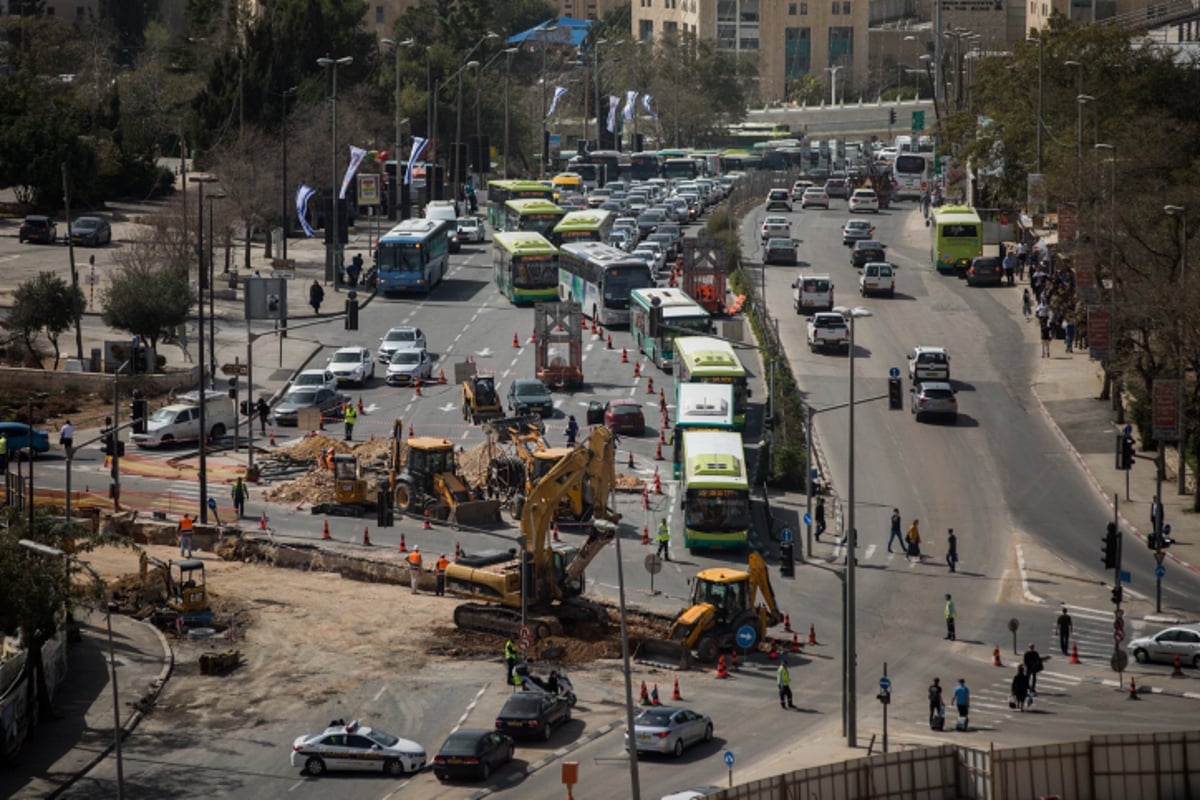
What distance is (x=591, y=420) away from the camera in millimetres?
69438

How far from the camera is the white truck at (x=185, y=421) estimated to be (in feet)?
226

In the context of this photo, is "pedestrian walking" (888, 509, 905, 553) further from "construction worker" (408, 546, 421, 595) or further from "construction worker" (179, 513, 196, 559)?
"construction worker" (179, 513, 196, 559)

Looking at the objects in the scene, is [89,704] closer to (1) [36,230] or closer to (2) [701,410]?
(2) [701,410]

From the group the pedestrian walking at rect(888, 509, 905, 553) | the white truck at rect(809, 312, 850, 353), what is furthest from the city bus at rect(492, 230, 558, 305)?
the pedestrian walking at rect(888, 509, 905, 553)

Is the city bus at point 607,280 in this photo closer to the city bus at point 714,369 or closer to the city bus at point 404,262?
the city bus at point 404,262

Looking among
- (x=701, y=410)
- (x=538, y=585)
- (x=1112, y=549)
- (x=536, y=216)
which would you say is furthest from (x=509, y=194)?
(x=1112, y=549)

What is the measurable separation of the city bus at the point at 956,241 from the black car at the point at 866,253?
116 inches

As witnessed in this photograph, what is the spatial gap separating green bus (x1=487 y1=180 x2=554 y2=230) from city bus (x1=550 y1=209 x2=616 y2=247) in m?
11.9

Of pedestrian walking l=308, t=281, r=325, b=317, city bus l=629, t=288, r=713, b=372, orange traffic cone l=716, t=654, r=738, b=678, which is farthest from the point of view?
pedestrian walking l=308, t=281, r=325, b=317

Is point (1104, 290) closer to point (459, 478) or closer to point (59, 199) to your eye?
point (459, 478)

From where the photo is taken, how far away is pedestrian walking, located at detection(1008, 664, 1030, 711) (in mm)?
45094

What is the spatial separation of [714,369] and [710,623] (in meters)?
19.8

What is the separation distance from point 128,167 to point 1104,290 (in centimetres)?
6378

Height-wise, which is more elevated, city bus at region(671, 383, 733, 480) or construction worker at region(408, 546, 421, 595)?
city bus at region(671, 383, 733, 480)
